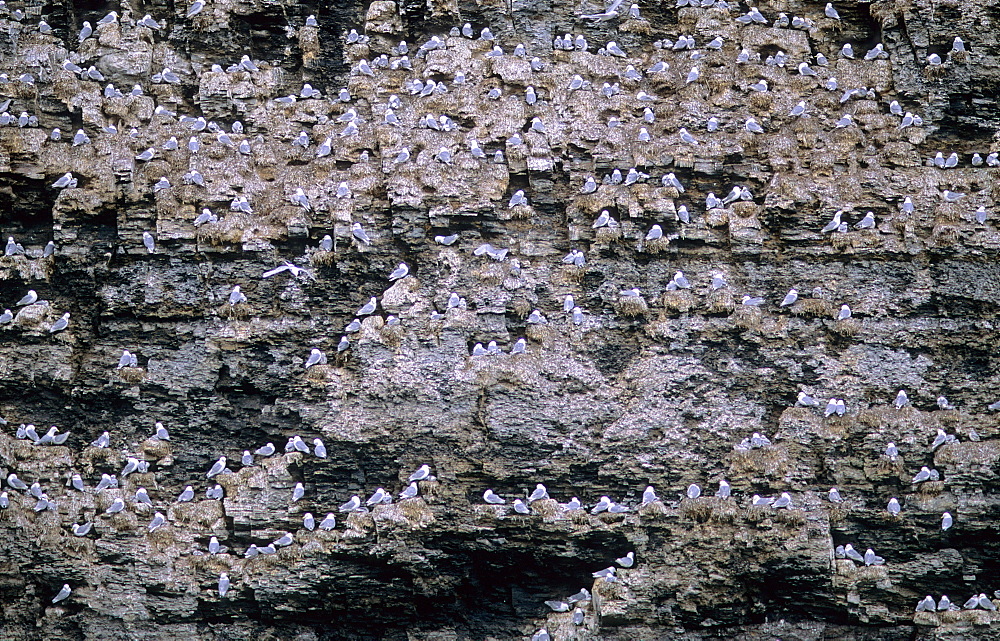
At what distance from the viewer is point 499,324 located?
11539 millimetres

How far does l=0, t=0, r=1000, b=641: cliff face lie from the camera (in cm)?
1095

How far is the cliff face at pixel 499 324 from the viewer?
10.9 metres

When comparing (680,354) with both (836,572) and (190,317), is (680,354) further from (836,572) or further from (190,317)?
(190,317)

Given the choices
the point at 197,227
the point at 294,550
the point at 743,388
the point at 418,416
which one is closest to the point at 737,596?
the point at 743,388

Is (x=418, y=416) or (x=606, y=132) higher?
(x=606, y=132)

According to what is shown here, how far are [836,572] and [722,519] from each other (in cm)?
120

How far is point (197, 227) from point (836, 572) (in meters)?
7.37

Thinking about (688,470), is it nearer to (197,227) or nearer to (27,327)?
(197,227)

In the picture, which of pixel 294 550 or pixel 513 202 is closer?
pixel 294 550

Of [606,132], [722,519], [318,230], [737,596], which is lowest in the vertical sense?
[737,596]

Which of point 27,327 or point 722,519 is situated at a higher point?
point 27,327

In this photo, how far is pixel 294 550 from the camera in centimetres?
1098

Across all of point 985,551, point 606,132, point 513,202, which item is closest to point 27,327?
point 513,202

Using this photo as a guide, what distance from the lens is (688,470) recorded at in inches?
437
